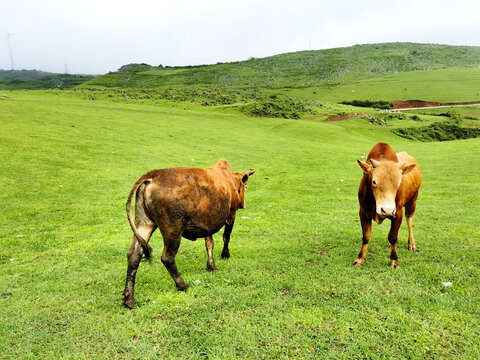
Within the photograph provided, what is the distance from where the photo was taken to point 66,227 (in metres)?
9.24

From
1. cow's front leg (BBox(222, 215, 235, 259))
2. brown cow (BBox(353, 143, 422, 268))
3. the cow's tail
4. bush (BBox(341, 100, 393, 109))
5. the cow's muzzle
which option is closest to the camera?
the cow's tail

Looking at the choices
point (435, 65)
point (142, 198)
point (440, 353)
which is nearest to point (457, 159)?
point (440, 353)

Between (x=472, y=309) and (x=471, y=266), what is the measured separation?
5.72ft

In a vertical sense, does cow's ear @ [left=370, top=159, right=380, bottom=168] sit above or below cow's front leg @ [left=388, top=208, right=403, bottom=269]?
above

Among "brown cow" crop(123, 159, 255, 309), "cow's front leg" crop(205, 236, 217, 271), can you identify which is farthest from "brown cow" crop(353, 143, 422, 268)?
"cow's front leg" crop(205, 236, 217, 271)

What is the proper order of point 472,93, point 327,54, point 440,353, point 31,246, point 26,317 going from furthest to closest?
1. point 327,54
2. point 472,93
3. point 31,246
4. point 26,317
5. point 440,353

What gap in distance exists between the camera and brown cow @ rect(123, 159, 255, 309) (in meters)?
5.04

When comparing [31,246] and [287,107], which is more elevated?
[287,107]

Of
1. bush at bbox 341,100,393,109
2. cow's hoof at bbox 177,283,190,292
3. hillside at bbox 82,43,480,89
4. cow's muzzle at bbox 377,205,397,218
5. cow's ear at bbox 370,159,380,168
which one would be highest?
hillside at bbox 82,43,480,89

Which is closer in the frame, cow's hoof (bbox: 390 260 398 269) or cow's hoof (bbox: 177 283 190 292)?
cow's hoof (bbox: 177 283 190 292)

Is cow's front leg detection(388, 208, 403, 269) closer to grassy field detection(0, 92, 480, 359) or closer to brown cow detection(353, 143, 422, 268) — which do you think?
brown cow detection(353, 143, 422, 268)

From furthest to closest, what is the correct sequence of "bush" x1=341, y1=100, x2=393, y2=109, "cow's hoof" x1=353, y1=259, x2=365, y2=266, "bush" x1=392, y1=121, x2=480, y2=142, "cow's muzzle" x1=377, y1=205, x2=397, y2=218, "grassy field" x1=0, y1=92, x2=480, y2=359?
"bush" x1=341, y1=100, x2=393, y2=109 < "bush" x1=392, y1=121, x2=480, y2=142 < "cow's hoof" x1=353, y1=259, x2=365, y2=266 < "cow's muzzle" x1=377, y1=205, x2=397, y2=218 < "grassy field" x1=0, y1=92, x2=480, y2=359

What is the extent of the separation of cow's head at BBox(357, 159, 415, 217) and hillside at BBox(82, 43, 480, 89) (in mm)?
121764

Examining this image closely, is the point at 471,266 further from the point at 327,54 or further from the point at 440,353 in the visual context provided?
the point at 327,54
